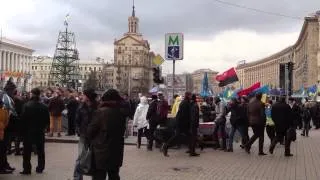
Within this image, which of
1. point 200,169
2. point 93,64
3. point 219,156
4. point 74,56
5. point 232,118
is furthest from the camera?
point 93,64

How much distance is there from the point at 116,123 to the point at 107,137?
249 mm

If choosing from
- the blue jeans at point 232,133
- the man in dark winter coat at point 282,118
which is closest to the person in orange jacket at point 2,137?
the blue jeans at point 232,133

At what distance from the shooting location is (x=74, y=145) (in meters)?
20.8

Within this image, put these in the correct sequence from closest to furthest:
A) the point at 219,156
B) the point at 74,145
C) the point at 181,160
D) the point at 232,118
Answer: the point at 181,160
the point at 219,156
the point at 232,118
the point at 74,145

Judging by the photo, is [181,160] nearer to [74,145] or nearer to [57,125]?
[74,145]

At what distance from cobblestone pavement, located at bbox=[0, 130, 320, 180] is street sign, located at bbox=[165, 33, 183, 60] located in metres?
3.93

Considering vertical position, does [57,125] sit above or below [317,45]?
below

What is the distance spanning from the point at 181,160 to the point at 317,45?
98226mm

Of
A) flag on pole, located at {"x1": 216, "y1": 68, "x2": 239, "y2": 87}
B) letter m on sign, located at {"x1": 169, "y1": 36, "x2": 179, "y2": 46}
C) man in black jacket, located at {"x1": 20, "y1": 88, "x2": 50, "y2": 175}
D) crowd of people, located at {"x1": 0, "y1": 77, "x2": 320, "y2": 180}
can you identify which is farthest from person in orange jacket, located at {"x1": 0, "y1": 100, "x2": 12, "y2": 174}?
flag on pole, located at {"x1": 216, "y1": 68, "x2": 239, "y2": 87}

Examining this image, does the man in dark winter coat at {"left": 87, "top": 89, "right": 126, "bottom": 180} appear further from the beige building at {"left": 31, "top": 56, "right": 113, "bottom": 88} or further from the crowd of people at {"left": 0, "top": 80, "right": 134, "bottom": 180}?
the beige building at {"left": 31, "top": 56, "right": 113, "bottom": 88}

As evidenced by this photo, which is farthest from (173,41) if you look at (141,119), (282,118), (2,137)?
(2,137)

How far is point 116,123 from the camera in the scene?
8.78 meters

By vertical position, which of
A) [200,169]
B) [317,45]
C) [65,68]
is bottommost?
[200,169]

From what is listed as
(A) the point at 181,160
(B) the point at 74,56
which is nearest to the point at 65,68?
(B) the point at 74,56
